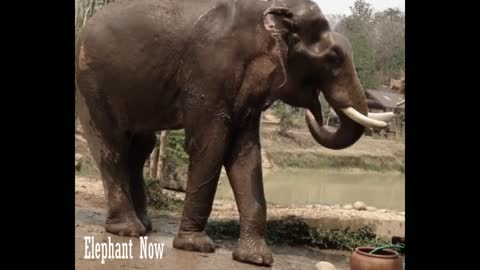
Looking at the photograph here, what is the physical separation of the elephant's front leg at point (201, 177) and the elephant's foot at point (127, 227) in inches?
15.9

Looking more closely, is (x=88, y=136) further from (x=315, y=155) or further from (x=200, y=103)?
(x=315, y=155)

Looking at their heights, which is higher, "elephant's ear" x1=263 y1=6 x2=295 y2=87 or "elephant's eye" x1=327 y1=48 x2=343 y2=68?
"elephant's ear" x1=263 y1=6 x2=295 y2=87

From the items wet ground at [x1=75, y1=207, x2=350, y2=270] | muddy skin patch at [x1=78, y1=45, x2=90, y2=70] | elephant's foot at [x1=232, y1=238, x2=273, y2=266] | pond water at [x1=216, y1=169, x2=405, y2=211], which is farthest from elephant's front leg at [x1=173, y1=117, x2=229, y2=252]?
pond water at [x1=216, y1=169, x2=405, y2=211]

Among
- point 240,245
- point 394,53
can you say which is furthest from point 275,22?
point 394,53

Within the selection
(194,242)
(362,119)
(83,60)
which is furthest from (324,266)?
(83,60)

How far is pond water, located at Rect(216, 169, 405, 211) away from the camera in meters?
9.10

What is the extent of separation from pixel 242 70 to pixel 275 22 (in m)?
0.38

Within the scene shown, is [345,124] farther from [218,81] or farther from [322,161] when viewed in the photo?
[322,161]

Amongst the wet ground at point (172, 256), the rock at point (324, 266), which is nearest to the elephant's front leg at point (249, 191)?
the wet ground at point (172, 256)

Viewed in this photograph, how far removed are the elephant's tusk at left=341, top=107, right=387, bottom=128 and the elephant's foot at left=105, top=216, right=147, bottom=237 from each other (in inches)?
68.4

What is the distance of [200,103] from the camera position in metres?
4.11

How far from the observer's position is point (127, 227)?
Result: 457 cm

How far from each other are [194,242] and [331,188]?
6512 mm

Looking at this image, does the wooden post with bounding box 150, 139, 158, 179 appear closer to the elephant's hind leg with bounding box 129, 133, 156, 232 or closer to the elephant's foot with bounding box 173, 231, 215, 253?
the elephant's hind leg with bounding box 129, 133, 156, 232
